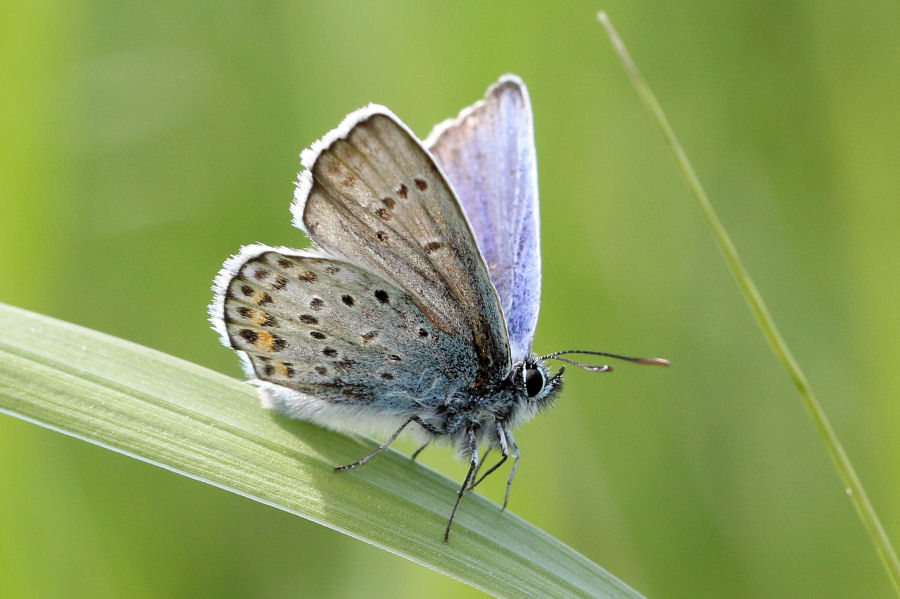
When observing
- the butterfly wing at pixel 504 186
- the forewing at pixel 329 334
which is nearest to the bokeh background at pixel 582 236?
the butterfly wing at pixel 504 186

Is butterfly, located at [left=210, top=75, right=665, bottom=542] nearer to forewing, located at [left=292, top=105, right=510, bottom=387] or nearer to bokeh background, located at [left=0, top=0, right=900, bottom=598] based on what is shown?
forewing, located at [left=292, top=105, right=510, bottom=387]

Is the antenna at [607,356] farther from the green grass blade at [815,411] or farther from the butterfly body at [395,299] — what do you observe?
the green grass blade at [815,411]

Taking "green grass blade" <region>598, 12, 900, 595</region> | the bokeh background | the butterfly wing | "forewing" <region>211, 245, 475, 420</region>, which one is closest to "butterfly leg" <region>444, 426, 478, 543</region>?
"forewing" <region>211, 245, 475, 420</region>

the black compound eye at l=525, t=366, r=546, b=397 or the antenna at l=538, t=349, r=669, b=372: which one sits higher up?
the antenna at l=538, t=349, r=669, b=372

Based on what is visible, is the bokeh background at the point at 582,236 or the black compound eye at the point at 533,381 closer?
the black compound eye at the point at 533,381

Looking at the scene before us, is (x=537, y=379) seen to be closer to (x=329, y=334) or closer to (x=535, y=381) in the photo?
(x=535, y=381)

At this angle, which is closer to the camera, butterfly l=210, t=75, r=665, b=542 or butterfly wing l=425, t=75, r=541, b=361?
butterfly l=210, t=75, r=665, b=542

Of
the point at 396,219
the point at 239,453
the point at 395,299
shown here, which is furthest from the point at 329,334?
the point at 239,453
